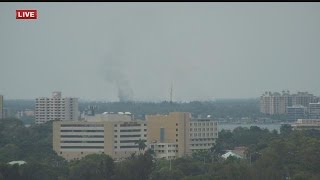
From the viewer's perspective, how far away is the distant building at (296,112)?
216ft

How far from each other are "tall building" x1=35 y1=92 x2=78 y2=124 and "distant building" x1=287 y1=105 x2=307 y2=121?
19.5 m

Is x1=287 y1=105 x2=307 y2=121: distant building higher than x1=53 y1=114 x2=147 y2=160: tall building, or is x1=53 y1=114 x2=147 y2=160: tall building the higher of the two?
x1=287 y1=105 x2=307 y2=121: distant building

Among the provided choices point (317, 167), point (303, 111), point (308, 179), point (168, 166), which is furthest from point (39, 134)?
point (303, 111)

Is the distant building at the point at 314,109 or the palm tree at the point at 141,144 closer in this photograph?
the palm tree at the point at 141,144

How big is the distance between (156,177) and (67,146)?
10383 millimetres

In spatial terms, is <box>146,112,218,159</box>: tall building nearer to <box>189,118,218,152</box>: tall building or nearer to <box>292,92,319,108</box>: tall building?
<box>189,118,218,152</box>: tall building

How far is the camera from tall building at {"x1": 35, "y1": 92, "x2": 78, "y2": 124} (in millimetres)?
49906

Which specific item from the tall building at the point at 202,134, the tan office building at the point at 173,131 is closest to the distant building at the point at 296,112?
the tall building at the point at 202,134

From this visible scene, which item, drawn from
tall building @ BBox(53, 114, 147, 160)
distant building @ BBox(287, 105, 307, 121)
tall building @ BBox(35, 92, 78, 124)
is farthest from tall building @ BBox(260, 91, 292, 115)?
tall building @ BBox(53, 114, 147, 160)

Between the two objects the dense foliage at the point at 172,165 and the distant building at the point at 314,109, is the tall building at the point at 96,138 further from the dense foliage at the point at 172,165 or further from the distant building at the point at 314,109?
the distant building at the point at 314,109

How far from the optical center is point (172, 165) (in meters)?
22.2

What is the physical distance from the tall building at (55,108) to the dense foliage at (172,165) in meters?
17.2

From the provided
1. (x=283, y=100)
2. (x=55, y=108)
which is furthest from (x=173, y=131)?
(x=283, y=100)

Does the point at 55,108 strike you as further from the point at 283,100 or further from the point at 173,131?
the point at 283,100
